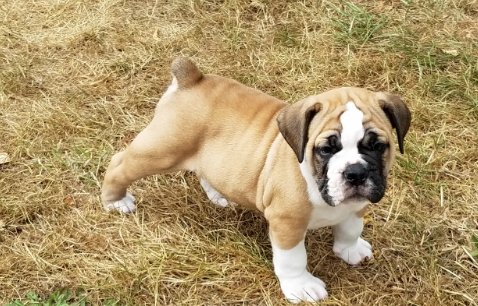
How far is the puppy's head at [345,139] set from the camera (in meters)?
3.18

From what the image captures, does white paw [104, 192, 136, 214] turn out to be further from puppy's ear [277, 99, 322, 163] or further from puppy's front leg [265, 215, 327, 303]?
puppy's ear [277, 99, 322, 163]

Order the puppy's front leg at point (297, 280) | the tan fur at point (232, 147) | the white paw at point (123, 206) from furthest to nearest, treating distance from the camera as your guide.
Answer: the white paw at point (123, 206) < the puppy's front leg at point (297, 280) < the tan fur at point (232, 147)

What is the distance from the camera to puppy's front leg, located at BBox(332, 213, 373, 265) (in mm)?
3991

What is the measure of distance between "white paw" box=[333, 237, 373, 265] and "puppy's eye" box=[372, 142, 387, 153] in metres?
1.09

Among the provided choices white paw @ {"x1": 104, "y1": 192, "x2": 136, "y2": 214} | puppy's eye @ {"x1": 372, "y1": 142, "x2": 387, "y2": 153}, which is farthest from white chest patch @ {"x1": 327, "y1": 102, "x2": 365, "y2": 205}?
white paw @ {"x1": 104, "y1": 192, "x2": 136, "y2": 214}

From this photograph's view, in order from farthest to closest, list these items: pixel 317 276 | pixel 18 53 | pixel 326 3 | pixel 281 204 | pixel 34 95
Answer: pixel 326 3 → pixel 18 53 → pixel 34 95 → pixel 317 276 → pixel 281 204

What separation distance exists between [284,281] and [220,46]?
310 cm

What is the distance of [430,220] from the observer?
14.8 ft

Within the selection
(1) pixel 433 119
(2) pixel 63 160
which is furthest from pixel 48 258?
(1) pixel 433 119

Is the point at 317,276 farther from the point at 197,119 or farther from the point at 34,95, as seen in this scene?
the point at 34,95

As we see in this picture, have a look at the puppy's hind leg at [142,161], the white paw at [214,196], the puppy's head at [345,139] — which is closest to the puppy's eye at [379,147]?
the puppy's head at [345,139]

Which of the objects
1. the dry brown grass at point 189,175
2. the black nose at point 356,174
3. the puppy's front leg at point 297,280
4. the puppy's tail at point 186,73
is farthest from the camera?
the dry brown grass at point 189,175

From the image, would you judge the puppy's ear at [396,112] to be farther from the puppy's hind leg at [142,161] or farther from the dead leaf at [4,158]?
the dead leaf at [4,158]

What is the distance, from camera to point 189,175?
4961mm
